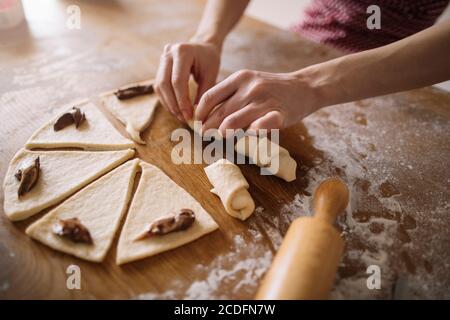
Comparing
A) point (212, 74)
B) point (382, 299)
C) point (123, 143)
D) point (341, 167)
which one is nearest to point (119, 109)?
point (123, 143)

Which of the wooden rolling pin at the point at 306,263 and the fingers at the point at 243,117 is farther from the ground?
the fingers at the point at 243,117

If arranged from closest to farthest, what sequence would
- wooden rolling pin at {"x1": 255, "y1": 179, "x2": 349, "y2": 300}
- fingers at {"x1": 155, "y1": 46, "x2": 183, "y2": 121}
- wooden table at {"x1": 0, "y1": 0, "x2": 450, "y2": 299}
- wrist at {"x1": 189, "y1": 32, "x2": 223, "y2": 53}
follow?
1. wooden rolling pin at {"x1": 255, "y1": 179, "x2": 349, "y2": 300}
2. wooden table at {"x1": 0, "y1": 0, "x2": 450, "y2": 299}
3. fingers at {"x1": 155, "y1": 46, "x2": 183, "y2": 121}
4. wrist at {"x1": 189, "y1": 32, "x2": 223, "y2": 53}

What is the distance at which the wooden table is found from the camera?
1.21 meters

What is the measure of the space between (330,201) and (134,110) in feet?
3.30

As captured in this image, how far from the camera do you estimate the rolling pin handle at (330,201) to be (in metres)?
1.24

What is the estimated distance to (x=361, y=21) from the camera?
2105 mm

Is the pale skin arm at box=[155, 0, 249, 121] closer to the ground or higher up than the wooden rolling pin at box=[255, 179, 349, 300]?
higher up

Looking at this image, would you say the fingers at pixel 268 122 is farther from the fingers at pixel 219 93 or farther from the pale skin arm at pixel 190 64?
the pale skin arm at pixel 190 64

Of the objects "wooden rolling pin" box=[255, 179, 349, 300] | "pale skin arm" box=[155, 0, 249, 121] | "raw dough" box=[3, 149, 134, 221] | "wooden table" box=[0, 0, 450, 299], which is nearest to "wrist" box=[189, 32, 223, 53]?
"pale skin arm" box=[155, 0, 249, 121]

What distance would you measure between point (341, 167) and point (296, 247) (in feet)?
1.97

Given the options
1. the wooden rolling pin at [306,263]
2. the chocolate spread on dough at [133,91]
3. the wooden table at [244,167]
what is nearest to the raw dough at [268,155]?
the wooden table at [244,167]

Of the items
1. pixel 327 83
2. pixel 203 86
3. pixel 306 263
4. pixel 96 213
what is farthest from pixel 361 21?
pixel 96 213

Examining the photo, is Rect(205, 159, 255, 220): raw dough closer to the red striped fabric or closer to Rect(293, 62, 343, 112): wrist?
Rect(293, 62, 343, 112): wrist

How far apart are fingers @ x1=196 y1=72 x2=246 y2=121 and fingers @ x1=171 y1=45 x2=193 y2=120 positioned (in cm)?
13
